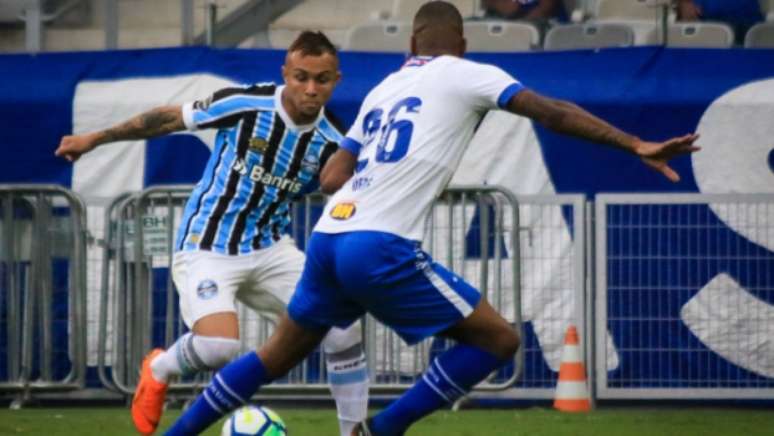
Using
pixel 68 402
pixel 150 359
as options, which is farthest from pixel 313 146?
pixel 68 402

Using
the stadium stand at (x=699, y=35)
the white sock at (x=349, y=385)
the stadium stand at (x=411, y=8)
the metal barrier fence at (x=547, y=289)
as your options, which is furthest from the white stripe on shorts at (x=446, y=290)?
the stadium stand at (x=411, y=8)

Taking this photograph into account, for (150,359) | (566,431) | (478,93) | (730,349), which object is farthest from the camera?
(730,349)

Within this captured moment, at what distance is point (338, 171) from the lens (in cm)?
755

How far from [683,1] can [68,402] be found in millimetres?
4918

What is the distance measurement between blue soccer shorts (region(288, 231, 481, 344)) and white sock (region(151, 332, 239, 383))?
4.09ft

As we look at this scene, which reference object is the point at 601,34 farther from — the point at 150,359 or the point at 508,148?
the point at 150,359

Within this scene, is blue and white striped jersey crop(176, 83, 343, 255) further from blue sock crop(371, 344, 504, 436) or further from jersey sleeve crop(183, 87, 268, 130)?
blue sock crop(371, 344, 504, 436)

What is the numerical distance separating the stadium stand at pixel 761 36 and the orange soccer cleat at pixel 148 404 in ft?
17.9

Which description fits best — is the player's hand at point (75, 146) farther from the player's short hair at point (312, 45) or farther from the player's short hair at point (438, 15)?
the player's short hair at point (438, 15)

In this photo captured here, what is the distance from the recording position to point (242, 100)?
8984mm

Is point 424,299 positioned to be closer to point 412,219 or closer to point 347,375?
point 412,219

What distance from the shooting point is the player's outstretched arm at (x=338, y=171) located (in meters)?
7.50

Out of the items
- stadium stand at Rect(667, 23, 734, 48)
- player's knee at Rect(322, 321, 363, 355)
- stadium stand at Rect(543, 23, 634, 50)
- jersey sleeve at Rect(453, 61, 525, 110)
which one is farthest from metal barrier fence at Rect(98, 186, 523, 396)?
jersey sleeve at Rect(453, 61, 525, 110)

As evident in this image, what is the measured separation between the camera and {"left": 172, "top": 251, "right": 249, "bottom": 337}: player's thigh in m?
8.78
